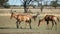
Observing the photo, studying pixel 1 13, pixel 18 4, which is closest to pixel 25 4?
pixel 18 4

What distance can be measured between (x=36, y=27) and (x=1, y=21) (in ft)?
3.41

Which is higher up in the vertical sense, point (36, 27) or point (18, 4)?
point (18, 4)

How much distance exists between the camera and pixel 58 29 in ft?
29.1

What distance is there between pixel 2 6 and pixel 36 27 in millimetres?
1183

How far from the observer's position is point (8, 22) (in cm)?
901

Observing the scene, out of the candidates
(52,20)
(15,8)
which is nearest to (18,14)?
(15,8)

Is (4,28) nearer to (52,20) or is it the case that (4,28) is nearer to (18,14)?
(18,14)

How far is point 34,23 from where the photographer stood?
29.4ft

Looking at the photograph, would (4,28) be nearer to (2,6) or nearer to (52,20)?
(2,6)

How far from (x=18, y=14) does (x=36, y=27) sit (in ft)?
2.29

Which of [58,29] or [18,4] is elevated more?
[18,4]

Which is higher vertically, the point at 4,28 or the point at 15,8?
the point at 15,8

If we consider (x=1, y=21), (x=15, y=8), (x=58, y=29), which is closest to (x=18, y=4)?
(x=15, y=8)

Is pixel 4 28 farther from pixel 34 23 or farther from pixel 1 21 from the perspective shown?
pixel 34 23
